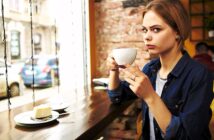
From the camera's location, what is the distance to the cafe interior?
114 centimetres

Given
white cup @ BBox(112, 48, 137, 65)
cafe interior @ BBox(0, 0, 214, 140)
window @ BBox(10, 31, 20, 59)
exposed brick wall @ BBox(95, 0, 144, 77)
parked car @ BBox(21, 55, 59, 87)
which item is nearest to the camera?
white cup @ BBox(112, 48, 137, 65)

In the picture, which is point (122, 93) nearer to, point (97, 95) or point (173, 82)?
point (173, 82)

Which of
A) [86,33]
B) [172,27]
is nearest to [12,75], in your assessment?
[86,33]

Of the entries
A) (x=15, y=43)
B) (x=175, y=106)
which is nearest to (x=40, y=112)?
(x=175, y=106)

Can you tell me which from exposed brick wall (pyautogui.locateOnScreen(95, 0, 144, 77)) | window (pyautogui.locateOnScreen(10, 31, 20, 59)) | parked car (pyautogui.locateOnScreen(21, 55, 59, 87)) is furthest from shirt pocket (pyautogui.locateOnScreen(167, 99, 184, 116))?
window (pyautogui.locateOnScreen(10, 31, 20, 59))

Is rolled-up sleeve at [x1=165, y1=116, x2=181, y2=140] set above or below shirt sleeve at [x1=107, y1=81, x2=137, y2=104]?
below

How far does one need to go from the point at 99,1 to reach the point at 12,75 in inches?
223

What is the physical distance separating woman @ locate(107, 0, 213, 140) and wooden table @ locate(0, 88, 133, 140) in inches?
11.6

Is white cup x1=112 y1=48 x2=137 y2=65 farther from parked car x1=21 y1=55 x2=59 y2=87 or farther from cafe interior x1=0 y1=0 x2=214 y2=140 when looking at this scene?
parked car x1=21 y1=55 x2=59 y2=87

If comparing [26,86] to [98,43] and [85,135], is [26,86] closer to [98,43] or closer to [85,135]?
[98,43]

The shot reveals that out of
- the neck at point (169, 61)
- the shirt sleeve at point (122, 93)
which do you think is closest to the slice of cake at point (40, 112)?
the shirt sleeve at point (122, 93)

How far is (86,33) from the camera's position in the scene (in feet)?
9.53

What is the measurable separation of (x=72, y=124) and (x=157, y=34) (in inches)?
22.7

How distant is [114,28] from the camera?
9.40 ft
